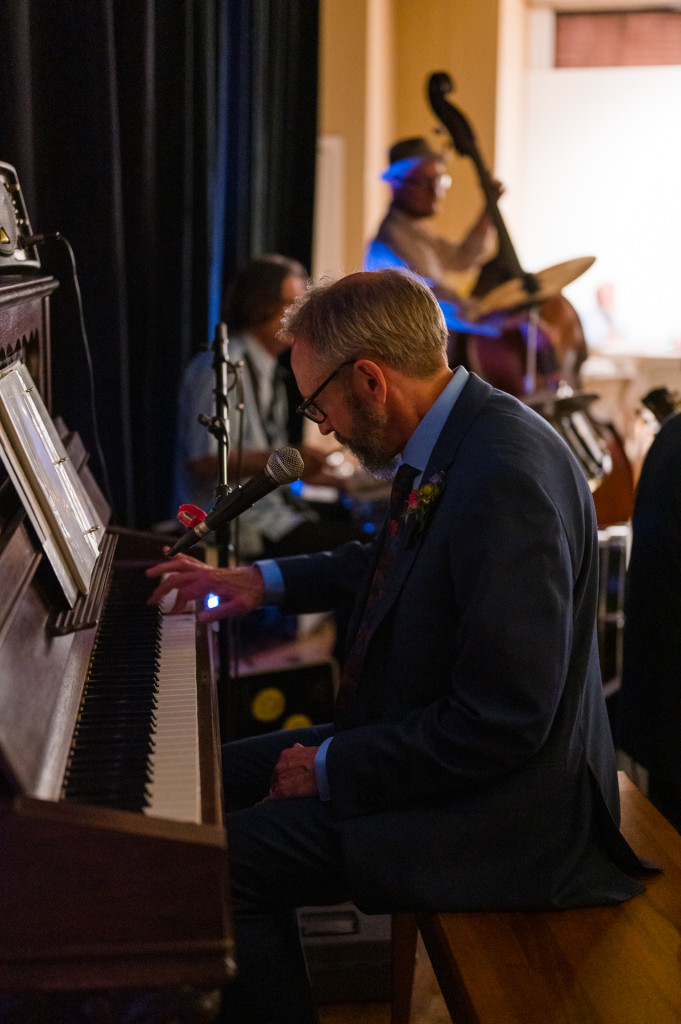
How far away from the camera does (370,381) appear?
1.42 meters

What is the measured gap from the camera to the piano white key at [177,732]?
3.40 ft

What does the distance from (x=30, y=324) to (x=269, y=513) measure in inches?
61.9

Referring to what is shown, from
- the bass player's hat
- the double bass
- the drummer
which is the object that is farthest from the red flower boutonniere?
the bass player's hat

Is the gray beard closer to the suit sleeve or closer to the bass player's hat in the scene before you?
the suit sleeve

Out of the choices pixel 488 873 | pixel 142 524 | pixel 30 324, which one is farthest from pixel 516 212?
pixel 488 873

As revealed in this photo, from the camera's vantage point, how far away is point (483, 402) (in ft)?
4.63

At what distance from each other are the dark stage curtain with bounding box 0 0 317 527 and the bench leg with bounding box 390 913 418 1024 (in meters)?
1.32

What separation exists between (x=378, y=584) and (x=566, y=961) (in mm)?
587

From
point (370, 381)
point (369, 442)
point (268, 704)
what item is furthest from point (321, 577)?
point (268, 704)

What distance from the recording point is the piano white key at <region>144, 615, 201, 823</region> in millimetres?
1035

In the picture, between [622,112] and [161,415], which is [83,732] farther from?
[622,112]

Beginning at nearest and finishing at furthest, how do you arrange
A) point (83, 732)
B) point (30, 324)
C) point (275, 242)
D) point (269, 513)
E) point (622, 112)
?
1. point (83, 732)
2. point (30, 324)
3. point (269, 513)
4. point (275, 242)
5. point (622, 112)

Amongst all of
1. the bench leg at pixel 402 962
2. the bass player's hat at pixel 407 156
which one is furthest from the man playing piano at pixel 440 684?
the bass player's hat at pixel 407 156

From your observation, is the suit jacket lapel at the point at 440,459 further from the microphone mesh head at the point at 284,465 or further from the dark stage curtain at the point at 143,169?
the dark stage curtain at the point at 143,169
